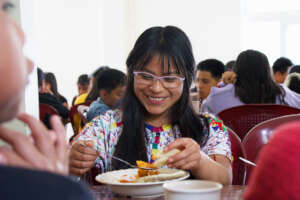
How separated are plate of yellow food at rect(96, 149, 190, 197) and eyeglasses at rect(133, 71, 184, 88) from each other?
18.7 inches

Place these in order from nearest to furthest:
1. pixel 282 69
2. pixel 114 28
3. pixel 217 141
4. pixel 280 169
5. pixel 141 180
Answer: pixel 280 169 → pixel 141 180 → pixel 217 141 → pixel 282 69 → pixel 114 28

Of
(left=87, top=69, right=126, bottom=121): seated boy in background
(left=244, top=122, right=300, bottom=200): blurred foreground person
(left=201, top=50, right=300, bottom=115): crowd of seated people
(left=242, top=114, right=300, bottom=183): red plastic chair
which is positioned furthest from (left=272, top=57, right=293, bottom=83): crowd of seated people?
(left=244, top=122, right=300, bottom=200): blurred foreground person

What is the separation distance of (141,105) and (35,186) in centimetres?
159

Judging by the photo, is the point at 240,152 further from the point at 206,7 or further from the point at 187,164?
the point at 206,7

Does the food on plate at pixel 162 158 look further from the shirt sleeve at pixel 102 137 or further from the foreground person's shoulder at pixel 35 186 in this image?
the foreground person's shoulder at pixel 35 186

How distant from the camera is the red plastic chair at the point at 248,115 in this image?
2.69 m

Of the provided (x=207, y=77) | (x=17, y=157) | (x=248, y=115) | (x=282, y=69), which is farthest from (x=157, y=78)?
(x=282, y=69)

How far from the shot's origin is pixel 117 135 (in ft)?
6.24

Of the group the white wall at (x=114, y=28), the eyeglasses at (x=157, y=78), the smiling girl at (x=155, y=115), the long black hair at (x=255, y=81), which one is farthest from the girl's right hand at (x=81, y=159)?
the white wall at (x=114, y=28)

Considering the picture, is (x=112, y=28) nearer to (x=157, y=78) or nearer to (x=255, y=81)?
(x=255, y=81)

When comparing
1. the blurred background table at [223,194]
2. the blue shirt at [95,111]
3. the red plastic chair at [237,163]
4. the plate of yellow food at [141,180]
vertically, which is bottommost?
the blue shirt at [95,111]

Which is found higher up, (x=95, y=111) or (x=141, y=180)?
(x=141, y=180)

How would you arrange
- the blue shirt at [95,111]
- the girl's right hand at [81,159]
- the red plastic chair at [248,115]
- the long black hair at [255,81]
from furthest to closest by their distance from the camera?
the long black hair at [255,81]
the blue shirt at [95,111]
the red plastic chair at [248,115]
the girl's right hand at [81,159]

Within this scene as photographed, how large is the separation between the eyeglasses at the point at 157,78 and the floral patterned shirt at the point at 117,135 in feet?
0.71
